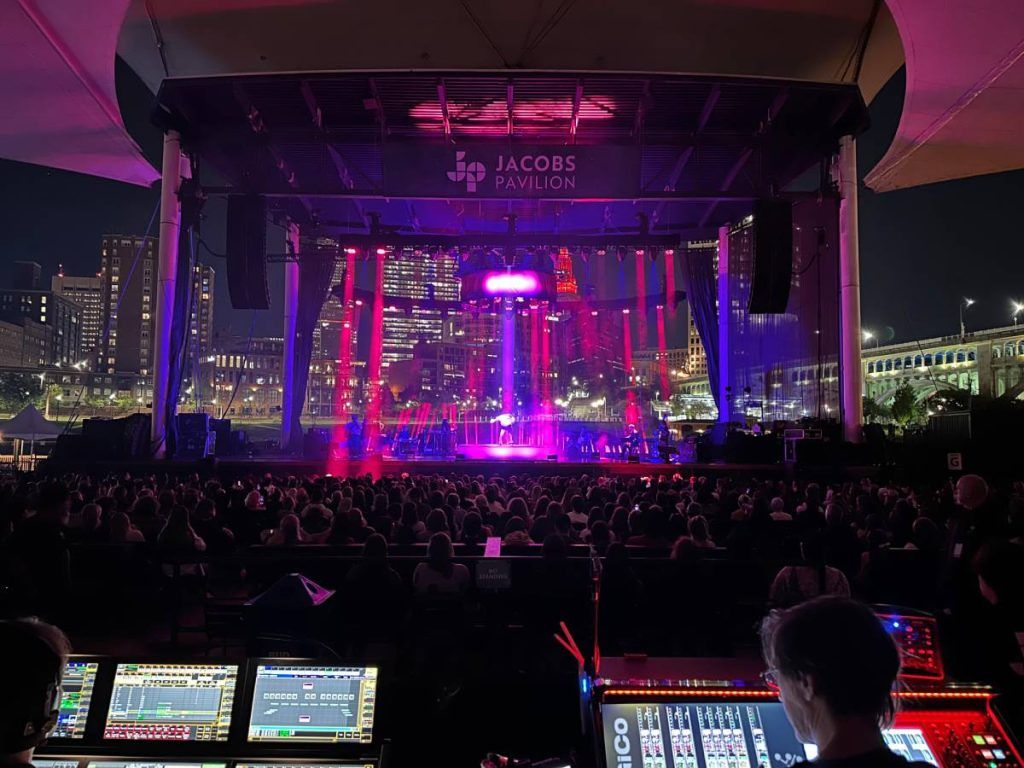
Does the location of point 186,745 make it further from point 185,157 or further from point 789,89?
point 185,157

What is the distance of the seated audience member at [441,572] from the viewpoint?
4918 millimetres

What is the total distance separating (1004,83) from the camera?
13656mm

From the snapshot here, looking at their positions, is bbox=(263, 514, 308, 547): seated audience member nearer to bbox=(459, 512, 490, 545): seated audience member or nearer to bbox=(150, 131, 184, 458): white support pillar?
bbox=(459, 512, 490, 545): seated audience member

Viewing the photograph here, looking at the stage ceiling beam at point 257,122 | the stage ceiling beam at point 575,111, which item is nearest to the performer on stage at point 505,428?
the stage ceiling beam at point 575,111

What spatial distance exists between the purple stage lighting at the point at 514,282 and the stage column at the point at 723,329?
6090 millimetres

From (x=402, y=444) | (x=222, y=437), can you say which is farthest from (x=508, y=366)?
(x=222, y=437)

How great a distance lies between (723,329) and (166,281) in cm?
1632

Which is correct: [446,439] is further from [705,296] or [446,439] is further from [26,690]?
[26,690]

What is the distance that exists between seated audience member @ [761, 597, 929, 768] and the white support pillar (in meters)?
16.8

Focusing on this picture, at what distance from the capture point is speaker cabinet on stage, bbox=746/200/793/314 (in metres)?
14.5

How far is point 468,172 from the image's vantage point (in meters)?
14.5

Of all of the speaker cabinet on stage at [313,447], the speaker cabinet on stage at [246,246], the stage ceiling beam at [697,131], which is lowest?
the speaker cabinet on stage at [313,447]

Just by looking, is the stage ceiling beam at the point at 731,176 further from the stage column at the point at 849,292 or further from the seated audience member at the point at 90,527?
the seated audience member at the point at 90,527

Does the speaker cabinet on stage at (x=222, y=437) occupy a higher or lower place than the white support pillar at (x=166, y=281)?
lower
